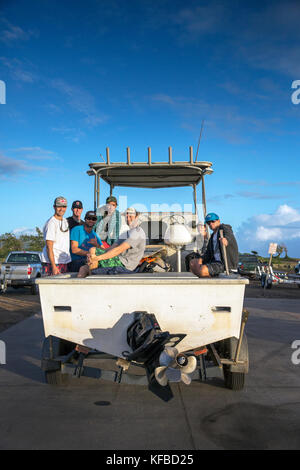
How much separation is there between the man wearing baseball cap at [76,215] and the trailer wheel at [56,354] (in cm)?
243

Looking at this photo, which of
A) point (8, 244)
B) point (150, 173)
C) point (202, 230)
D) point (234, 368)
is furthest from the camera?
point (8, 244)

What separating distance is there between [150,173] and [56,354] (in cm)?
490

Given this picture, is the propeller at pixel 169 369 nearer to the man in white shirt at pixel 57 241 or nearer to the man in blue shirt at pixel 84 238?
the man in white shirt at pixel 57 241

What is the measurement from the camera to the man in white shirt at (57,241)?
641 centimetres

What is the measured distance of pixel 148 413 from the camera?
4.38 m

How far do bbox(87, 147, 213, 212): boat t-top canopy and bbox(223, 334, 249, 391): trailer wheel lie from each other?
14.2ft

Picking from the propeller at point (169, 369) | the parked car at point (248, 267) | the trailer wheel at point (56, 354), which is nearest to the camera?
Answer: the propeller at point (169, 369)

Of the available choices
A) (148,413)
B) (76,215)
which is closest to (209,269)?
(148,413)

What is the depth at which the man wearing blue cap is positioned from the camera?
17.2 ft

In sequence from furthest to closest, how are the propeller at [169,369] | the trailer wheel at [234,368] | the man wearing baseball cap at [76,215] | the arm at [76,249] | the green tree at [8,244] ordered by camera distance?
the green tree at [8,244] < the man wearing baseball cap at [76,215] < the arm at [76,249] < the trailer wheel at [234,368] < the propeller at [169,369]

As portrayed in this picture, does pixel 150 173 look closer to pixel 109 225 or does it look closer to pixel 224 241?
pixel 109 225

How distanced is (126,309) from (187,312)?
1.99 ft

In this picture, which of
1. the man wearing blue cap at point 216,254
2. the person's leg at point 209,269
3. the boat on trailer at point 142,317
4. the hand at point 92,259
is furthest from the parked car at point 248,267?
the boat on trailer at point 142,317
